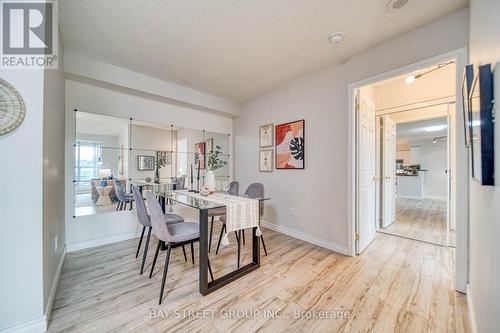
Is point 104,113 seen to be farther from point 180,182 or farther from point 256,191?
point 256,191

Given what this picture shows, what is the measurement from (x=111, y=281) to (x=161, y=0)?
2.73 m

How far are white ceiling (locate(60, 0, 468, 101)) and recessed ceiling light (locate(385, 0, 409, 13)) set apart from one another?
1.6 inches

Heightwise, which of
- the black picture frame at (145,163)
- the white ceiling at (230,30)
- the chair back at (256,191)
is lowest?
the chair back at (256,191)

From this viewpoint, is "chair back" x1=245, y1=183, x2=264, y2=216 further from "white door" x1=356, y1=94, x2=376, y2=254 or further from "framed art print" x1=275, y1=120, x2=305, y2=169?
"white door" x1=356, y1=94, x2=376, y2=254

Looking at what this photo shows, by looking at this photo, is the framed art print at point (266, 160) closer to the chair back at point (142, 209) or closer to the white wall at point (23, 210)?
the chair back at point (142, 209)

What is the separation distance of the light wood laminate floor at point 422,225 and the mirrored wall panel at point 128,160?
131 inches

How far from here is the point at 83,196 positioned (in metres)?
2.68

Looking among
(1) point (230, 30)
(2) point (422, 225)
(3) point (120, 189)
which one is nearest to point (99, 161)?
(3) point (120, 189)

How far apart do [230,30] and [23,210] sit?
7.65 feet

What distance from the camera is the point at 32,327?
1.29 meters

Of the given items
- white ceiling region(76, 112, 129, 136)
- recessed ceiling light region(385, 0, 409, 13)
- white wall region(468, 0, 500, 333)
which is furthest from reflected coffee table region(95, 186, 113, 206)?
recessed ceiling light region(385, 0, 409, 13)

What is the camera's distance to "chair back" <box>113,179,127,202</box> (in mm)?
2975

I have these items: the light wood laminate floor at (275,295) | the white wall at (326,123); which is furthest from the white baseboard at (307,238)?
the light wood laminate floor at (275,295)

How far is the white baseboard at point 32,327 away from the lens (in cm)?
123
